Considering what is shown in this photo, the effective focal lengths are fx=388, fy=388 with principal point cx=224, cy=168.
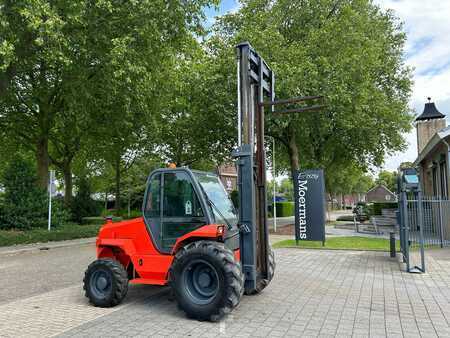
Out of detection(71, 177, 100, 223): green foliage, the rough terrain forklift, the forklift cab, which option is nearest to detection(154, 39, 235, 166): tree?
detection(71, 177, 100, 223): green foliage

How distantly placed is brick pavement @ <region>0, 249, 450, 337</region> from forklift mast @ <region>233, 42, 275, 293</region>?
67 cm

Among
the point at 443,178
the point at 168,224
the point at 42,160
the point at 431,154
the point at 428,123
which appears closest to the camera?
the point at 168,224

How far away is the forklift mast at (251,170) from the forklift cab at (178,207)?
15.5 inches

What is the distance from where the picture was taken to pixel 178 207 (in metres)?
6.10

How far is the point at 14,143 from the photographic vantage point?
23.2 m

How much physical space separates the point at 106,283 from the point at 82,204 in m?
21.9

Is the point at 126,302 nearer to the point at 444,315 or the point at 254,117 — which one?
the point at 254,117

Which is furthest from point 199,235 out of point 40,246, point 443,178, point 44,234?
point 443,178

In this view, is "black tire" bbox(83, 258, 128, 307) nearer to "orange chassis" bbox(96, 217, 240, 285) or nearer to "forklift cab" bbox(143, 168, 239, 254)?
"orange chassis" bbox(96, 217, 240, 285)

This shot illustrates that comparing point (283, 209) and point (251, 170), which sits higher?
point (251, 170)

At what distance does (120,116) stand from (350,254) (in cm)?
1253

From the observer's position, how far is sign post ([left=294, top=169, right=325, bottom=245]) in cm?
1379

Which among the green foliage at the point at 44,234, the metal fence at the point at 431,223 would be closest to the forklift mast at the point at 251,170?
the metal fence at the point at 431,223

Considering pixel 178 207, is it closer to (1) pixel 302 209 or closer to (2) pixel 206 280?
(2) pixel 206 280
